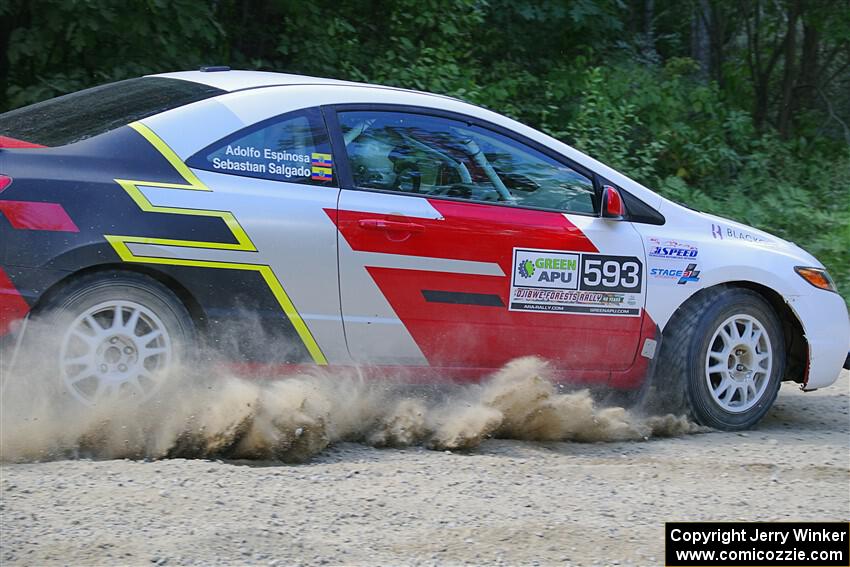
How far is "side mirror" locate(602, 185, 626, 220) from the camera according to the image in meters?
5.52

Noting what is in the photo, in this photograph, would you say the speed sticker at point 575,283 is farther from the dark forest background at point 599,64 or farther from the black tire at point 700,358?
the dark forest background at point 599,64

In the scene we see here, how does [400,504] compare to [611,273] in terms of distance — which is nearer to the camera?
[400,504]

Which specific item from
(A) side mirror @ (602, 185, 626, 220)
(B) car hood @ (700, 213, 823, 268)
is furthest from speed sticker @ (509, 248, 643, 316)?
(B) car hood @ (700, 213, 823, 268)

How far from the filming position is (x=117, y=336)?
457 centimetres

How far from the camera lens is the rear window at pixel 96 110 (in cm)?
481

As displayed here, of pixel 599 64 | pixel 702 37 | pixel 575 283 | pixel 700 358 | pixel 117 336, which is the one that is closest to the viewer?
pixel 117 336

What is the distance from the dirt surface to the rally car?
1.73 feet

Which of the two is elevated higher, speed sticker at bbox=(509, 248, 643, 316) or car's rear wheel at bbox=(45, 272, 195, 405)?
speed sticker at bbox=(509, 248, 643, 316)

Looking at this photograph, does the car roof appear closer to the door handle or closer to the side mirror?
the door handle

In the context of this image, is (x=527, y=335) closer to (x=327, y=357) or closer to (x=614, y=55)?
(x=327, y=357)

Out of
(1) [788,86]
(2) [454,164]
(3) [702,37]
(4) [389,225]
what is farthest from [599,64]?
(4) [389,225]

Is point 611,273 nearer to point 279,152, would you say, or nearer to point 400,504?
point 279,152

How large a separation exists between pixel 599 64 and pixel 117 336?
27.2 feet

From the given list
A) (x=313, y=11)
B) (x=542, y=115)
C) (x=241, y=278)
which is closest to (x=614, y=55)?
(x=542, y=115)
